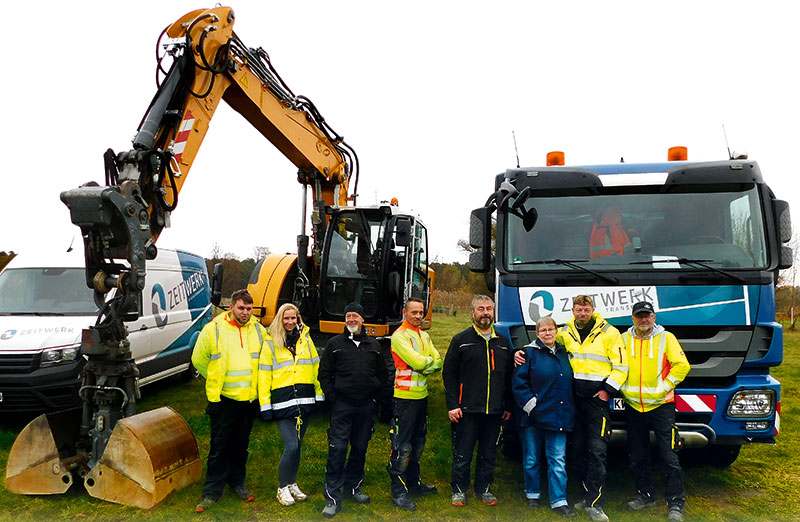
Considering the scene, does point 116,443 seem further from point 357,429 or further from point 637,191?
point 637,191

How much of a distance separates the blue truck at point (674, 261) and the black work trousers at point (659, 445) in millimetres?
168

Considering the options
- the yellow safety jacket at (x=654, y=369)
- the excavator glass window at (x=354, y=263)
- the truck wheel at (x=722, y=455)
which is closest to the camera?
the yellow safety jacket at (x=654, y=369)

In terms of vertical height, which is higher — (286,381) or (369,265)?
(369,265)

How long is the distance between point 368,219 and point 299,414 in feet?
12.1

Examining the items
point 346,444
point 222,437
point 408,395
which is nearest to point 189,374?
point 222,437

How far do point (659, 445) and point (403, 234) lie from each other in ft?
12.7

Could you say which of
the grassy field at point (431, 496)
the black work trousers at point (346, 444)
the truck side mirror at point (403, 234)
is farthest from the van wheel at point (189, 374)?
the black work trousers at point (346, 444)

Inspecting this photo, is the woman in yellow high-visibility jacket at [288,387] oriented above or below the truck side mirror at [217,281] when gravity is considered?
below

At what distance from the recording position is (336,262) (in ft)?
25.9

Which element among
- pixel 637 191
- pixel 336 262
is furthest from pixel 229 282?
pixel 637 191

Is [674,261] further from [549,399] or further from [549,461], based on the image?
[549,461]

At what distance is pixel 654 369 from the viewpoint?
4.54 meters

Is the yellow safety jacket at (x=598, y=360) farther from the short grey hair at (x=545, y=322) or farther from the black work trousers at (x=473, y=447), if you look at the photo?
the black work trousers at (x=473, y=447)

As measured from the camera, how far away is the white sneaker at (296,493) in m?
4.84
